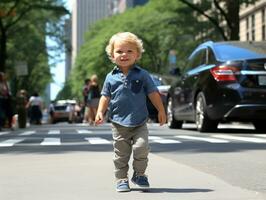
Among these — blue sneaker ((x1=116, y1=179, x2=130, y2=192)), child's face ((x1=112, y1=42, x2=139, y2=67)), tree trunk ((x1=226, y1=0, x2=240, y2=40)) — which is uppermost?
tree trunk ((x1=226, y1=0, x2=240, y2=40))

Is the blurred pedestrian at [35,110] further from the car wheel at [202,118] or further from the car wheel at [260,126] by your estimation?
the car wheel at [202,118]

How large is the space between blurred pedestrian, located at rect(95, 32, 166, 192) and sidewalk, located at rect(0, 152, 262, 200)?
26 cm

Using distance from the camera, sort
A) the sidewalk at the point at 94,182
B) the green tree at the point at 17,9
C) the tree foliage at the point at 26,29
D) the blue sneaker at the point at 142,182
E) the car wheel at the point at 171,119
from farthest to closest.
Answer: the tree foliage at the point at 26,29 → the green tree at the point at 17,9 → the car wheel at the point at 171,119 → the blue sneaker at the point at 142,182 → the sidewalk at the point at 94,182

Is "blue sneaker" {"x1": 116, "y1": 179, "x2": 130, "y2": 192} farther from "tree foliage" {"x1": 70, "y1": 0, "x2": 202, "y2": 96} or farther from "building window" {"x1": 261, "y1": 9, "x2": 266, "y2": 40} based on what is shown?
"building window" {"x1": 261, "y1": 9, "x2": 266, "y2": 40}

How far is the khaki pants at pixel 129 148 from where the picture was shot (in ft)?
19.8

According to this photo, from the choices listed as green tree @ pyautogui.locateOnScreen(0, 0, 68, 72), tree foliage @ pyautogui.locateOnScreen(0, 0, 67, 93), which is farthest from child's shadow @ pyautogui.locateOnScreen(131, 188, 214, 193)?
green tree @ pyautogui.locateOnScreen(0, 0, 68, 72)

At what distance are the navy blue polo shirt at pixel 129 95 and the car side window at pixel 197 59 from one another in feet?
28.7

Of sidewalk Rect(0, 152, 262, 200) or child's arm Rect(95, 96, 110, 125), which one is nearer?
sidewalk Rect(0, 152, 262, 200)

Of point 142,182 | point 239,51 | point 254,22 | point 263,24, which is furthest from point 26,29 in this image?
point 142,182

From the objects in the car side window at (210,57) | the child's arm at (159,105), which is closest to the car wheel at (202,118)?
the car side window at (210,57)

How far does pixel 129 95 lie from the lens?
6.13 m

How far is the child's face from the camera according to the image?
598 cm

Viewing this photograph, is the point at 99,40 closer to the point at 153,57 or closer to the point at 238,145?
the point at 153,57

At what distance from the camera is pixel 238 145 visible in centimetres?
1078
